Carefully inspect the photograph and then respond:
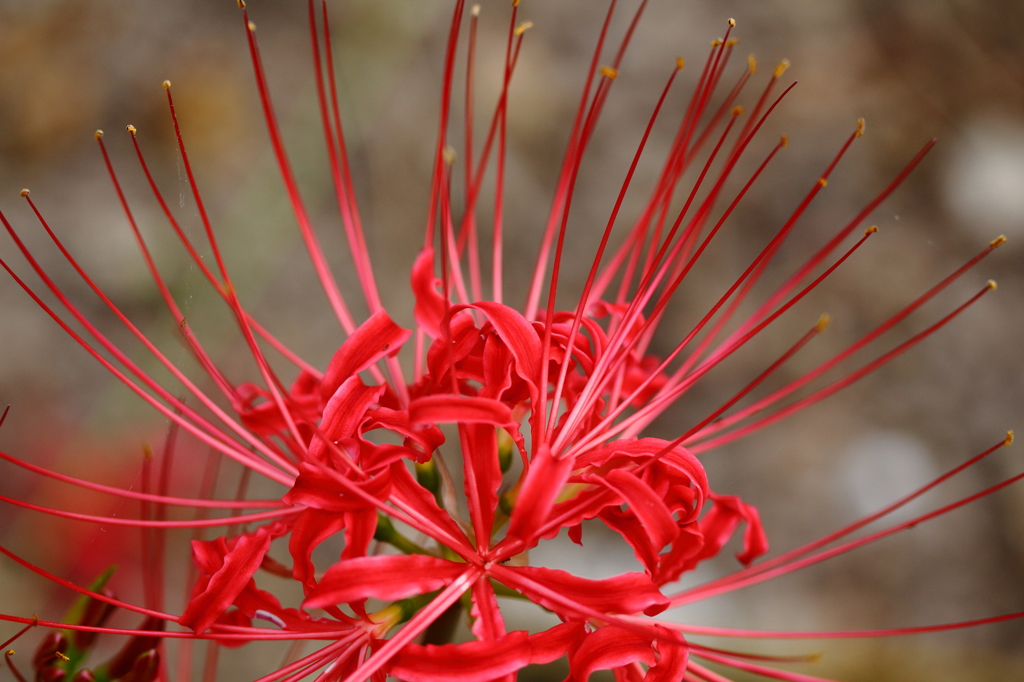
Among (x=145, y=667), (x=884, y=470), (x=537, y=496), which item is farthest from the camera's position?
(x=884, y=470)

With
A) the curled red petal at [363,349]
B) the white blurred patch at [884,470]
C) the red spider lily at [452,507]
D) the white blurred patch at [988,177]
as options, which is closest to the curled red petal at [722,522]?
the red spider lily at [452,507]

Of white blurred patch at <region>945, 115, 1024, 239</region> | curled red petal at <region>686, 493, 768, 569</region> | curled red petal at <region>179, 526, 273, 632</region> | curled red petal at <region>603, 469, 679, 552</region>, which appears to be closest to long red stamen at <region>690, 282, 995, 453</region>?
curled red petal at <region>686, 493, 768, 569</region>

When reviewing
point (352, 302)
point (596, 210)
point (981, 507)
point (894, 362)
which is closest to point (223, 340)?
point (352, 302)

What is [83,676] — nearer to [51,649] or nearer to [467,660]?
[51,649]

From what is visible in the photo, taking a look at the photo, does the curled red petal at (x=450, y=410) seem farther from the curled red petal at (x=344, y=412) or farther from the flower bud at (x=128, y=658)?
the flower bud at (x=128, y=658)

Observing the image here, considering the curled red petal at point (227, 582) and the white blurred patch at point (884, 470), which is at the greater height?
the white blurred patch at point (884, 470)

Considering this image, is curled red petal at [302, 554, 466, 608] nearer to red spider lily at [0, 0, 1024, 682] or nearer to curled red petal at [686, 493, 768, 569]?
red spider lily at [0, 0, 1024, 682]

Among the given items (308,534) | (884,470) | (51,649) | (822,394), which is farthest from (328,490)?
(884,470)
